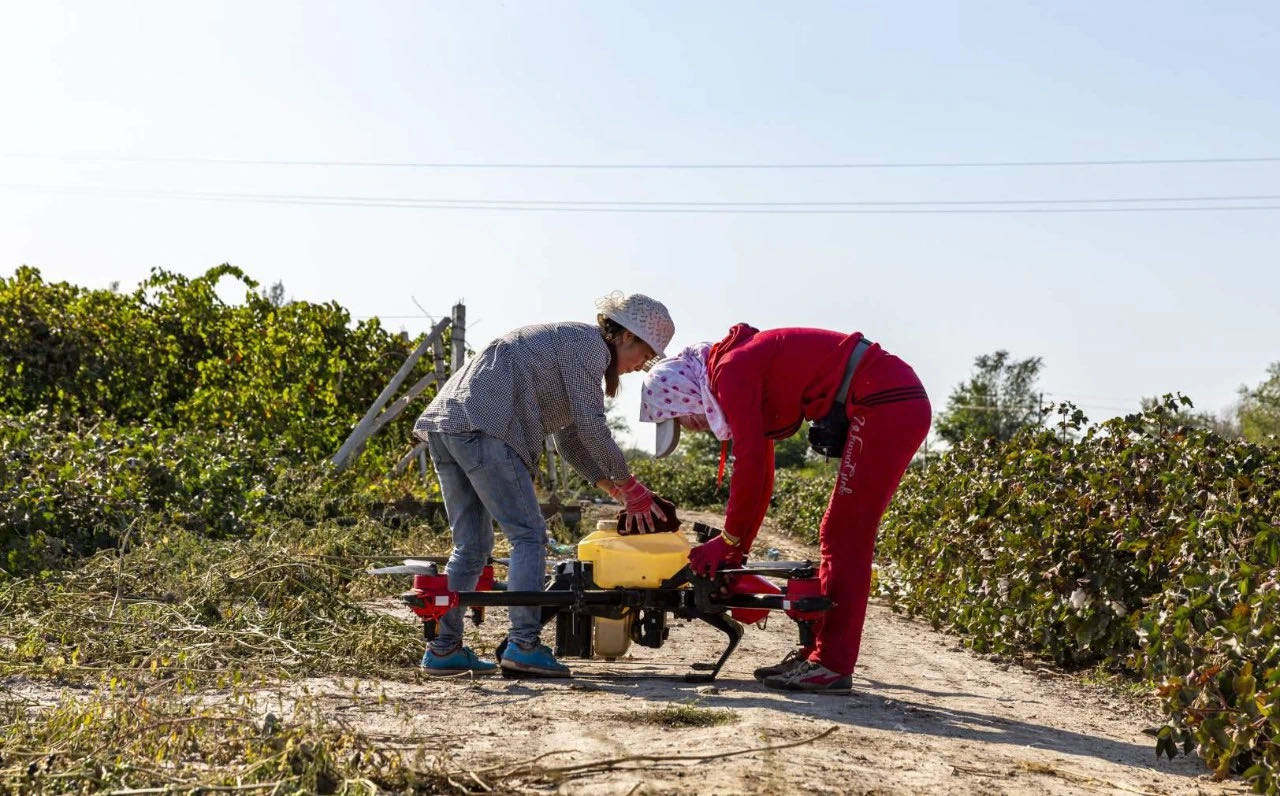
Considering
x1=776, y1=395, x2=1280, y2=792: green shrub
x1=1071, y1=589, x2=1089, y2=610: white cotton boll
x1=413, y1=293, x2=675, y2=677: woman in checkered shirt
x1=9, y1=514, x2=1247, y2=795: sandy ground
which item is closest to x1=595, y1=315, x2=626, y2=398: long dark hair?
x1=413, y1=293, x2=675, y2=677: woman in checkered shirt

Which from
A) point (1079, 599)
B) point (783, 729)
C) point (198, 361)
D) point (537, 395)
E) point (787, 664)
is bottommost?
point (783, 729)

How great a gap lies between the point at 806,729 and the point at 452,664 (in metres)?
2.05

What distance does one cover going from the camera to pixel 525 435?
19.3 feet

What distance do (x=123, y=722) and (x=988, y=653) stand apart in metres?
5.31

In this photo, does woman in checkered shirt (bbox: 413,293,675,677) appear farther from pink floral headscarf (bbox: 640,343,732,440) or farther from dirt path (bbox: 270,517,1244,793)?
dirt path (bbox: 270,517,1244,793)

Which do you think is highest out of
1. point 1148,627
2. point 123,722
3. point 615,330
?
point 615,330

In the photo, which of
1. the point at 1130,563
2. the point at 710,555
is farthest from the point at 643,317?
the point at 1130,563

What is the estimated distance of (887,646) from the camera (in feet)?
25.4

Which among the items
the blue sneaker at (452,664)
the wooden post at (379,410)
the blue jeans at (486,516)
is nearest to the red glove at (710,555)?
the blue jeans at (486,516)

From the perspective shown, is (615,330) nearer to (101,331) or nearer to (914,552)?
(914,552)

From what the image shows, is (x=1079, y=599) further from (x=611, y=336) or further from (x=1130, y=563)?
(x=611, y=336)

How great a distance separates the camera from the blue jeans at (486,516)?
18.9 ft

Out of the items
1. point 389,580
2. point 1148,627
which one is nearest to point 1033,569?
point 1148,627

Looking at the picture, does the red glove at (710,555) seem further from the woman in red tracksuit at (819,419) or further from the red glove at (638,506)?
the red glove at (638,506)
